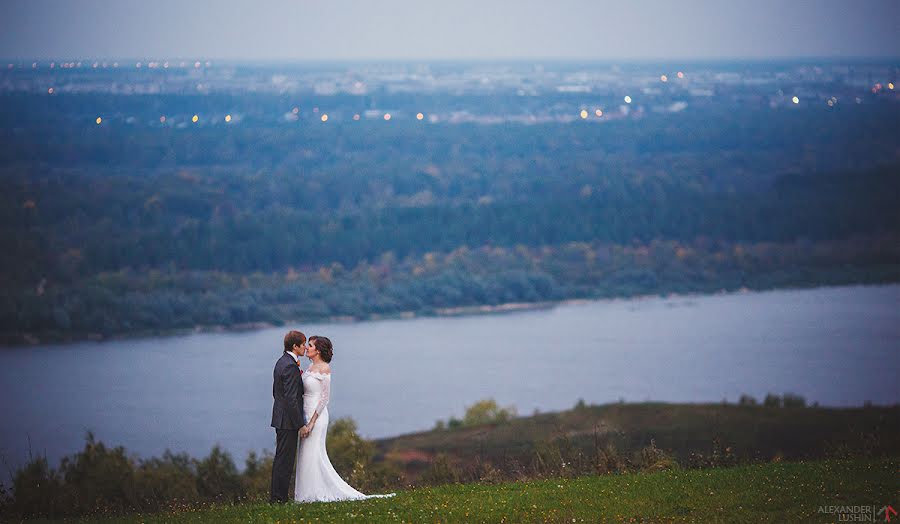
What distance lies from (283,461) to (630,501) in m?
2.75

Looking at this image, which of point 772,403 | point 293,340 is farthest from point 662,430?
point 293,340

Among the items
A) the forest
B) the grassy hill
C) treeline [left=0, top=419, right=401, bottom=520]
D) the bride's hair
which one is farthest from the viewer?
the forest

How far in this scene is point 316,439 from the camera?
32.7 ft

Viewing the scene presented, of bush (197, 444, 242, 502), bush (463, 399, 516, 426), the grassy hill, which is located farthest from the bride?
bush (463, 399, 516, 426)

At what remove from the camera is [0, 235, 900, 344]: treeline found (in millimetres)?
68125

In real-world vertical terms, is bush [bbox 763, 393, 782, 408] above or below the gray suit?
below

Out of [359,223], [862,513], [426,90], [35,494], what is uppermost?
[426,90]

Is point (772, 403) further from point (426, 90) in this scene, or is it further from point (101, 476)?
point (426, 90)

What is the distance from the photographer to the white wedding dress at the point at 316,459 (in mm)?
9844

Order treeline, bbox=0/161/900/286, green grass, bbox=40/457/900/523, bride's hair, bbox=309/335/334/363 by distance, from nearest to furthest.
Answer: green grass, bbox=40/457/900/523, bride's hair, bbox=309/335/334/363, treeline, bbox=0/161/900/286

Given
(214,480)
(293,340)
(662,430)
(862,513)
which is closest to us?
(862,513)

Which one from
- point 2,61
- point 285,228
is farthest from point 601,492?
Answer: point 2,61

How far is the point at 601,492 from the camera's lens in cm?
1030

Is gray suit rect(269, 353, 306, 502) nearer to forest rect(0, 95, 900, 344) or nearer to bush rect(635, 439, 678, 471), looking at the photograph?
bush rect(635, 439, 678, 471)
